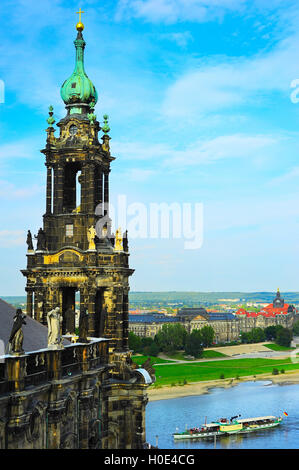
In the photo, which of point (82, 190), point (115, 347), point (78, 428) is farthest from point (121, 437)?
point (82, 190)

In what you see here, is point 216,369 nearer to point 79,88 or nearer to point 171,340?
point 171,340

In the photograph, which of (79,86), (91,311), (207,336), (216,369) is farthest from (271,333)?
(79,86)

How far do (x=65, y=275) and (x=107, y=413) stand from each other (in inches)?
266

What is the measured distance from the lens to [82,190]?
26859mm

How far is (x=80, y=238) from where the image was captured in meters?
26.7

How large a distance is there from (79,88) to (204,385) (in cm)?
8668

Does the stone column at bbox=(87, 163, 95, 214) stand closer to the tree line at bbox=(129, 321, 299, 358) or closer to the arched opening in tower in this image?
the arched opening in tower

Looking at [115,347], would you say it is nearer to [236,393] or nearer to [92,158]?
[92,158]

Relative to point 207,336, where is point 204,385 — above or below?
below

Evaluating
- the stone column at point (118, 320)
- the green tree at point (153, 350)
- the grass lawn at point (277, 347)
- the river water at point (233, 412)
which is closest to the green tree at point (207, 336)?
the green tree at point (153, 350)

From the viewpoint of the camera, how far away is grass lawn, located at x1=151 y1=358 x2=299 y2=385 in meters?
110

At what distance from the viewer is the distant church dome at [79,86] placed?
27516mm

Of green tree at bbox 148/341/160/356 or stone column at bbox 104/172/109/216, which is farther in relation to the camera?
green tree at bbox 148/341/160/356

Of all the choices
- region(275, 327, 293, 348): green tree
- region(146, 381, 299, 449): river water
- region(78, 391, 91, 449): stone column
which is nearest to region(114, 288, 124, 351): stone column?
region(78, 391, 91, 449): stone column
